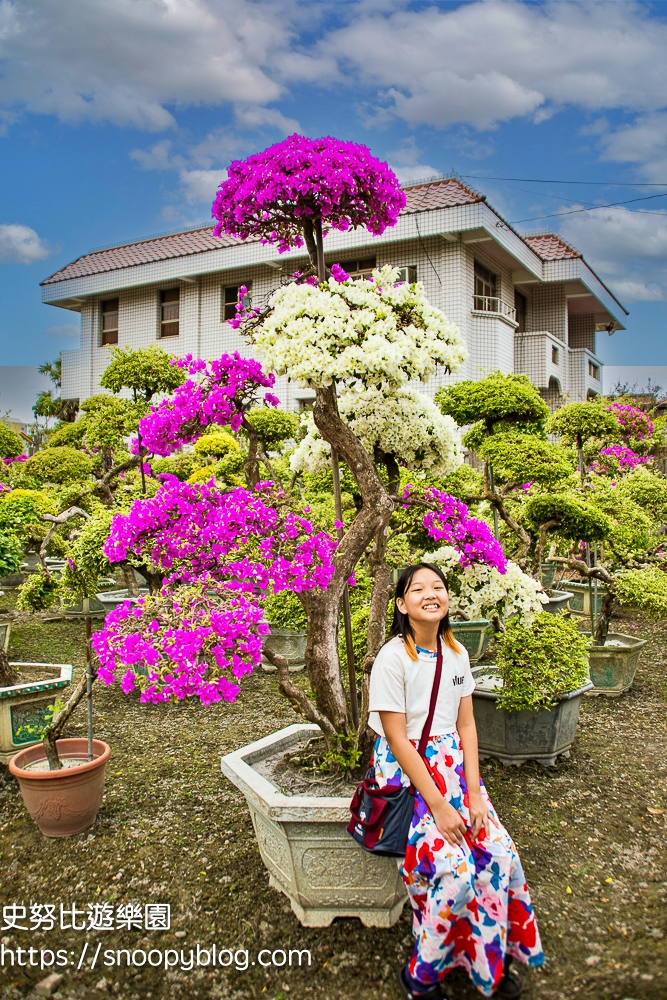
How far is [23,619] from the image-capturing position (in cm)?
817

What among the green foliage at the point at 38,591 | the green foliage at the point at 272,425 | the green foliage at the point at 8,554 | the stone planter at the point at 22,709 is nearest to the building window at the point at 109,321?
the green foliage at the point at 272,425

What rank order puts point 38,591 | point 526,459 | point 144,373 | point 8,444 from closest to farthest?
point 38,591
point 526,459
point 144,373
point 8,444

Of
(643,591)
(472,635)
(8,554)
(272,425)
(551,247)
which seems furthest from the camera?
(551,247)

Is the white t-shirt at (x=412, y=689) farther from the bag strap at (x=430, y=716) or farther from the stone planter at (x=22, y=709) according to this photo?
the stone planter at (x=22, y=709)

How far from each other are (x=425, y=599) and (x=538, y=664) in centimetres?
175

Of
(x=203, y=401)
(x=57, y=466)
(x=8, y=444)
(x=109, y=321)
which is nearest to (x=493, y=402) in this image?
(x=203, y=401)

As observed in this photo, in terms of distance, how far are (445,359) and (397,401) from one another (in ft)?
1.72

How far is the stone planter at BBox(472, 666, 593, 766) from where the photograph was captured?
12.6 ft

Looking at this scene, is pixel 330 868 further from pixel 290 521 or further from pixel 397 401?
pixel 397 401

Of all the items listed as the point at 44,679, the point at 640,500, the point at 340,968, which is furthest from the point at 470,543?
the point at 640,500

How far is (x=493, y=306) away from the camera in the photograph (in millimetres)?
14742

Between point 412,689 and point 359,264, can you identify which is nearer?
point 412,689

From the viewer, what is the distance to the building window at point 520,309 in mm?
16219

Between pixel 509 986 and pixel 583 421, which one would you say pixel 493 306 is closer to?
pixel 583 421
